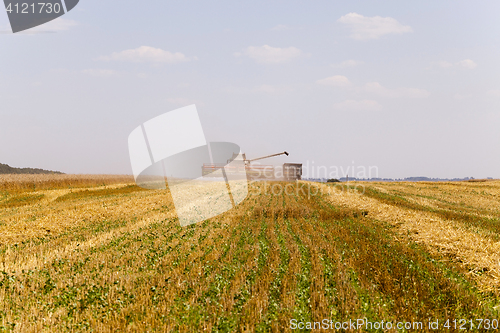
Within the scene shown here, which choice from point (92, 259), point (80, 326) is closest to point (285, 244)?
point (92, 259)

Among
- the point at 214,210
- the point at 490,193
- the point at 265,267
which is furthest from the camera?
the point at 490,193

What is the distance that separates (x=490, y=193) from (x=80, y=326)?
145 ft

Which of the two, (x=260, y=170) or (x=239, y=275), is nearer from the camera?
(x=239, y=275)

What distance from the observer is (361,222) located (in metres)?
16.1

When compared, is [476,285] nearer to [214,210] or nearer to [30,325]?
[30,325]

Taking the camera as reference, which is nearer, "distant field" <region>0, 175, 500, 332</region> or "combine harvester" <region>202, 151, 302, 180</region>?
"distant field" <region>0, 175, 500, 332</region>

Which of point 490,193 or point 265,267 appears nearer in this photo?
point 265,267

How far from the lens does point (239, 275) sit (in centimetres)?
786

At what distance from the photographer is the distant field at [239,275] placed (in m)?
5.99

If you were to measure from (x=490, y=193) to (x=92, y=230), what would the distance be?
41.8 meters

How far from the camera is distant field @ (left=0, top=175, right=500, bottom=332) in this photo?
19.7ft

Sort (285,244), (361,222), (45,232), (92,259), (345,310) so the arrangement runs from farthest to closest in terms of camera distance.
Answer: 1. (361,222)
2. (45,232)
3. (285,244)
4. (92,259)
5. (345,310)

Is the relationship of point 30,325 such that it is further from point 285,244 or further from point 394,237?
point 394,237

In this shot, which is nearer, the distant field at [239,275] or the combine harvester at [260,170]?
the distant field at [239,275]
